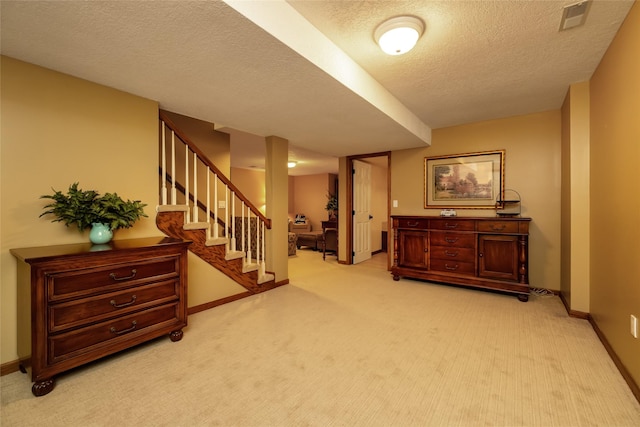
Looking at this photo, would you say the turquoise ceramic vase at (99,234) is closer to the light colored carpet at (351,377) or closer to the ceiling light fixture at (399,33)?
the light colored carpet at (351,377)

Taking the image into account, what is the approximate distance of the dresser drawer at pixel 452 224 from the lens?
370cm

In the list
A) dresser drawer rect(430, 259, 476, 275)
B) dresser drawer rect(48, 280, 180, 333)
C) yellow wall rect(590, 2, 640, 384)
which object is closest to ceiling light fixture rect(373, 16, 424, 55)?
yellow wall rect(590, 2, 640, 384)

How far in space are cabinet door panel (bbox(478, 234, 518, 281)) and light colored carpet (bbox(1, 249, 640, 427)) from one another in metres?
0.60

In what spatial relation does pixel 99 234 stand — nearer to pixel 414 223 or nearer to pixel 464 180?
pixel 414 223

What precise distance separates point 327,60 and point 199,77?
3.37 feet

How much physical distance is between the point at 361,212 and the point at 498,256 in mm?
2813

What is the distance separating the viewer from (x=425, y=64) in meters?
2.44

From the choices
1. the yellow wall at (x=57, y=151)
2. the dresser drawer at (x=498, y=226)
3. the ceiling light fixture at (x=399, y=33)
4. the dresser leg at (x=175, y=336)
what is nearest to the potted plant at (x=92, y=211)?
the yellow wall at (x=57, y=151)

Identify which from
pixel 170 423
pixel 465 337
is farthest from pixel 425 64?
pixel 170 423

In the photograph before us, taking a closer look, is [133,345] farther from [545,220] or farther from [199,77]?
[545,220]

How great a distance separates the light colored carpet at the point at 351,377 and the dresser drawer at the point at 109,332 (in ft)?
0.58

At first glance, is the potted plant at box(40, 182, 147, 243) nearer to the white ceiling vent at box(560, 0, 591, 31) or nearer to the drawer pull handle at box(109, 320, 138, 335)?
the drawer pull handle at box(109, 320, 138, 335)

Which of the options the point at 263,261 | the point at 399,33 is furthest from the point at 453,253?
the point at 399,33

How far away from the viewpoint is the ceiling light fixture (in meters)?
1.85
